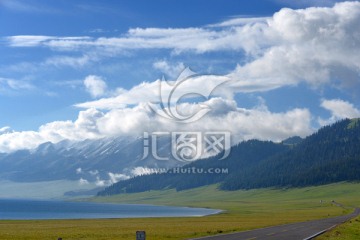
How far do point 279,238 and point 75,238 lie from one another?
88.8 feet

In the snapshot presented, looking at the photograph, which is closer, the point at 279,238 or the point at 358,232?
the point at 279,238

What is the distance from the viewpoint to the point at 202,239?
181 ft

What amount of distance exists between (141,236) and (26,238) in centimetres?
3800

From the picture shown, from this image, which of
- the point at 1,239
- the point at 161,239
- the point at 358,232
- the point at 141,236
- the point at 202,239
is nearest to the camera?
the point at 141,236

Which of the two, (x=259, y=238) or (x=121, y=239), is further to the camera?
(x=121, y=239)

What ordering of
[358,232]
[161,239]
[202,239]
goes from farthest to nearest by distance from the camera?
[358,232] → [161,239] → [202,239]

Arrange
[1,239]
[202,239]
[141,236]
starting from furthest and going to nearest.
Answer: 1. [1,239]
2. [202,239]
3. [141,236]

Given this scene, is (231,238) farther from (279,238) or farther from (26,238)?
(26,238)

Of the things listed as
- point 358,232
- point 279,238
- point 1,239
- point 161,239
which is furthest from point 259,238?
point 1,239

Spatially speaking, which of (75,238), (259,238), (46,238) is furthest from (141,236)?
(46,238)

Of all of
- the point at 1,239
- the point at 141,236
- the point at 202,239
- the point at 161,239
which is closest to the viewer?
the point at 141,236

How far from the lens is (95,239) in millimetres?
66062

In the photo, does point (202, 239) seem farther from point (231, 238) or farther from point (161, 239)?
point (161, 239)

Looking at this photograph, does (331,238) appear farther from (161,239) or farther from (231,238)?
(161,239)
